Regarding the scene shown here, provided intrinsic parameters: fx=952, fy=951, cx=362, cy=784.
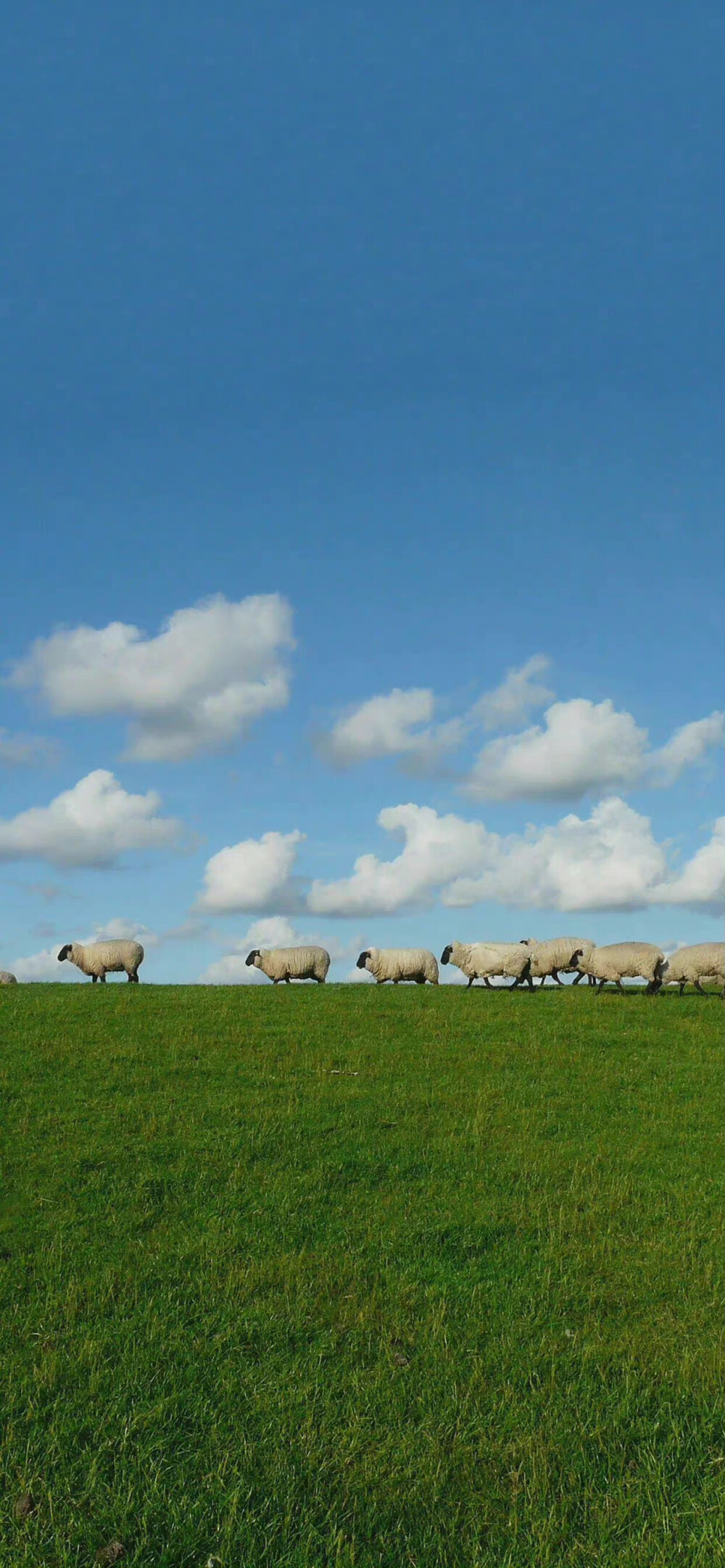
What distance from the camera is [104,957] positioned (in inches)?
1625

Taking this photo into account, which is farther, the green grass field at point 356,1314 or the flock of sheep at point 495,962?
the flock of sheep at point 495,962

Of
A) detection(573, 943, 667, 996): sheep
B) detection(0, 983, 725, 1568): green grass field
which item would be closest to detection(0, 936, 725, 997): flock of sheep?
detection(573, 943, 667, 996): sheep

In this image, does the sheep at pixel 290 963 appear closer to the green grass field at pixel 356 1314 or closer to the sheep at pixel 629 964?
the sheep at pixel 629 964

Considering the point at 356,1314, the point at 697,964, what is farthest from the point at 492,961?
the point at 356,1314

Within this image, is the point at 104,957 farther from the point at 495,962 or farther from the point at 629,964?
the point at 629,964

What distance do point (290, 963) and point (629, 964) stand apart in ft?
45.9

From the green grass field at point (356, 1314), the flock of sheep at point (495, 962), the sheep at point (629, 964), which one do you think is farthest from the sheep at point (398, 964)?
the green grass field at point (356, 1314)

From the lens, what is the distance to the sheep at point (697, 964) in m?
37.2

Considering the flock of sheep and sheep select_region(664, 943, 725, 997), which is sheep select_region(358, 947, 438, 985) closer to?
the flock of sheep

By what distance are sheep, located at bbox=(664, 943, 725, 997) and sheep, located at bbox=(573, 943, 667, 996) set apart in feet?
1.42

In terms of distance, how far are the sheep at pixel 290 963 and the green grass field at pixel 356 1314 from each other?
19543 millimetres

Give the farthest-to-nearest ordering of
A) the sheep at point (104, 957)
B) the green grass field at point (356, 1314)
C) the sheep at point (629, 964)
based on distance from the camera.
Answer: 1. the sheep at point (104, 957)
2. the sheep at point (629, 964)
3. the green grass field at point (356, 1314)

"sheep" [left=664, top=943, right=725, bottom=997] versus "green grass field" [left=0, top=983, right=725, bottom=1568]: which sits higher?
"sheep" [left=664, top=943, right=725, bottom=997]

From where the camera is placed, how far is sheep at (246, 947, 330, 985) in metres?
40.7
